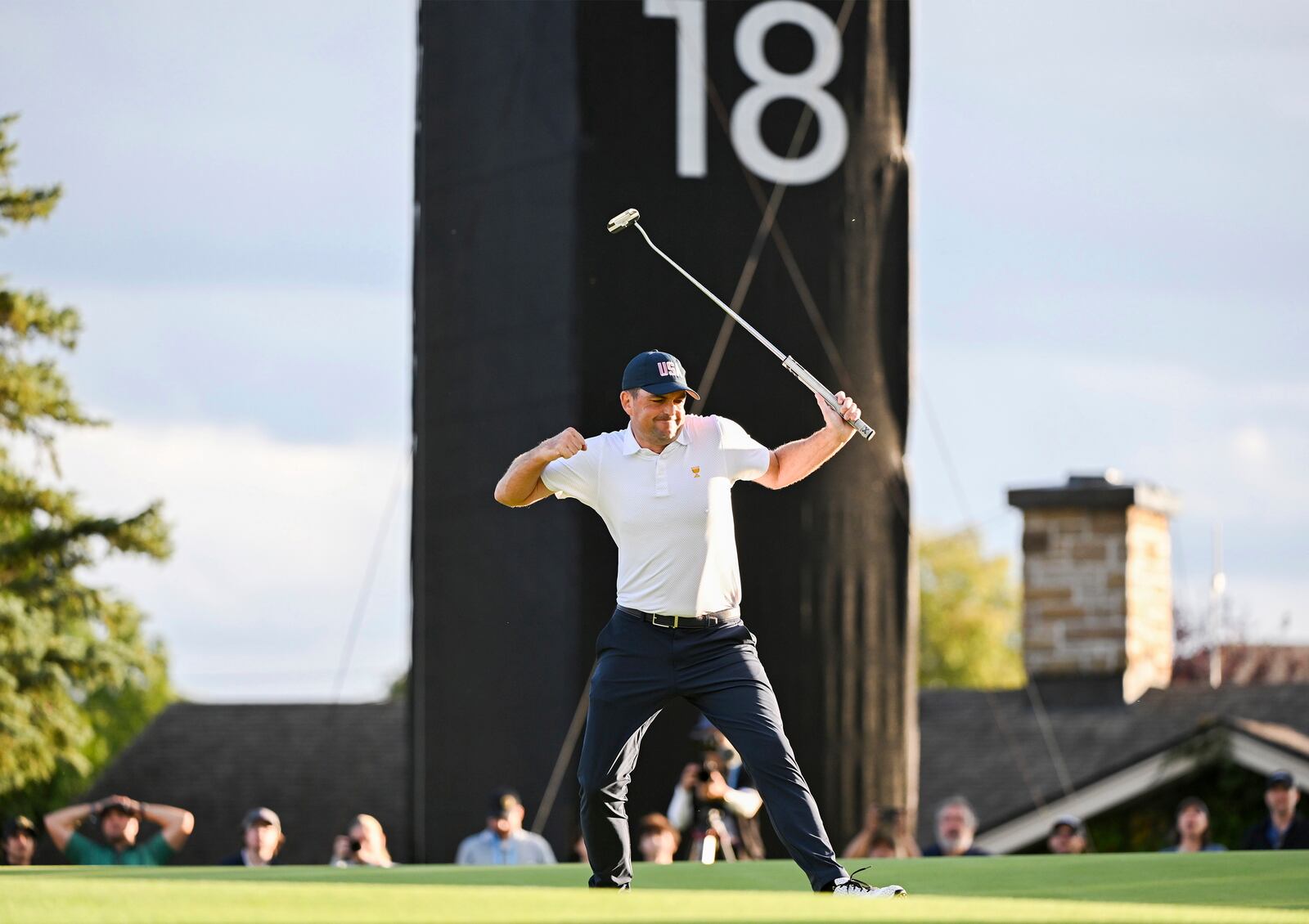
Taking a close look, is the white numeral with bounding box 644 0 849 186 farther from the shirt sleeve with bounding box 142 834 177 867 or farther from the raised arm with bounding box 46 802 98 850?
the raised arm with bounding box 46 802 98 850

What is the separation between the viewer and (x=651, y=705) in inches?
298

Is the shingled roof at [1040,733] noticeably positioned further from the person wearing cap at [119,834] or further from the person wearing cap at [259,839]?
the person wearing cap at [259,839]

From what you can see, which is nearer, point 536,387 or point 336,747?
point 536,387

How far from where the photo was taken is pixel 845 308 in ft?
43.3

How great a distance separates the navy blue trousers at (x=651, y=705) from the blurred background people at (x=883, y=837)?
15.0ft

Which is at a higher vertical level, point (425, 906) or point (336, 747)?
point (425, 906)

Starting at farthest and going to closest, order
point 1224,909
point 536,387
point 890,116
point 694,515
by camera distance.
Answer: point 890,116
point 536,387
point 694,515
point 1224,909

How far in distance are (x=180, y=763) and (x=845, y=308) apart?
47.9ft

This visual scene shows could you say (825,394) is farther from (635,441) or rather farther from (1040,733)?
(1040,733)

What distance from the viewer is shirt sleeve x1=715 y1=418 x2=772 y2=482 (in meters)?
7.63

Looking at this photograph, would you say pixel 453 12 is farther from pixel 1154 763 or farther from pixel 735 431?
pixel 1154 763

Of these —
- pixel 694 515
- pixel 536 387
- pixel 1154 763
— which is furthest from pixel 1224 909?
pixel 1154 763

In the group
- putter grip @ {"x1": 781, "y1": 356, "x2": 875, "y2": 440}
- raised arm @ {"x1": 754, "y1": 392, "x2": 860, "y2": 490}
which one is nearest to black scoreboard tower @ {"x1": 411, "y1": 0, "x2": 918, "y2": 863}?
Result: putter grip @ {"x1": 781, "y1": 356, "x2": 875, "y2": 440}

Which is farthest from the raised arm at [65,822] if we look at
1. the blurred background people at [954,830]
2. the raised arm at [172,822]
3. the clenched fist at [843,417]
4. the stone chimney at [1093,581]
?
the stone chimney at [1093,581]
